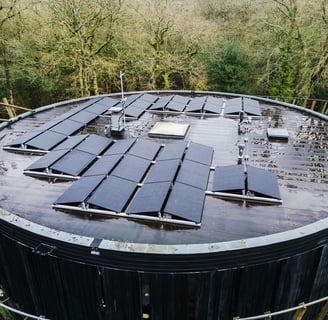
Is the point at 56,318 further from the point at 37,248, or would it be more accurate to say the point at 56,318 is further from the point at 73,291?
the point at 37,248

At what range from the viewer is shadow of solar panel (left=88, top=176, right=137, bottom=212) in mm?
8266

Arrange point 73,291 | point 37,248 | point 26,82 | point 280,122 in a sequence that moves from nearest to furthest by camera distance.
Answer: point 37,248 < point 73,291 < point 280,122 < point 26,82

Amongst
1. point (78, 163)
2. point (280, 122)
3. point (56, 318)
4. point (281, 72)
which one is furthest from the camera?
point (281, 72)

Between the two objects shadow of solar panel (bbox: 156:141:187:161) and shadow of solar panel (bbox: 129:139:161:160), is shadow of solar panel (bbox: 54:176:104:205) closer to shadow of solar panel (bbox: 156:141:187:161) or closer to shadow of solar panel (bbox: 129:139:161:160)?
shadow of solar panel (bbox: 129:139:161:160)

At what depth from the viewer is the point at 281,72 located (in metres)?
25.8

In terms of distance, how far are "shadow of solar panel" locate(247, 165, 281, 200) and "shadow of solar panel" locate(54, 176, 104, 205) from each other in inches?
181

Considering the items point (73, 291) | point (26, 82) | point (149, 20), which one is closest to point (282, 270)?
point (73, 291)

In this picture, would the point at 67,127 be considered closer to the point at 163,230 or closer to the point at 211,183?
the point at 211,183

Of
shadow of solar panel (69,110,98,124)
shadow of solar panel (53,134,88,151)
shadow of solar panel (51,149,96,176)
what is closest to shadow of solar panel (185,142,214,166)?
shadow of solar panel (51,149,96,176)

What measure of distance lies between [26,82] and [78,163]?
69.6 ft

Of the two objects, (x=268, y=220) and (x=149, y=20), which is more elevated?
(x=149, y=20)

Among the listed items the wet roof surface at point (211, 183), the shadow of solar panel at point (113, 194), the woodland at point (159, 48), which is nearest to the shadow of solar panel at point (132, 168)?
the wet roof surface at point (211, 183)

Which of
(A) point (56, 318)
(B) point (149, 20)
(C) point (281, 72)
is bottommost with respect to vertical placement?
(A) point (56, 318)

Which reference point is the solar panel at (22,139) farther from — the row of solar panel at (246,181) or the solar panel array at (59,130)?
the row of solar panel at (246,181)
